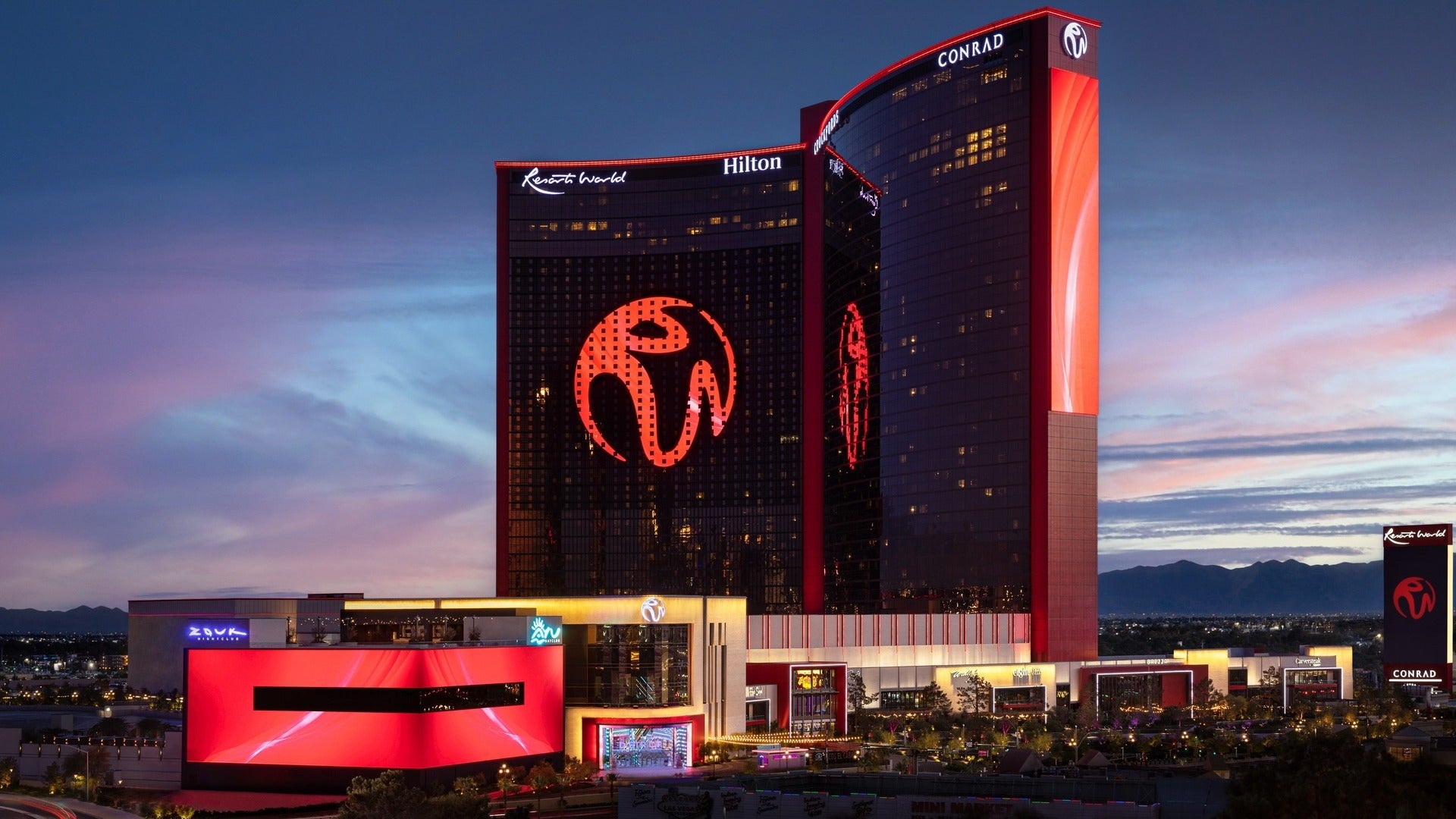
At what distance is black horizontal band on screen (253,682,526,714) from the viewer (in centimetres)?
10550

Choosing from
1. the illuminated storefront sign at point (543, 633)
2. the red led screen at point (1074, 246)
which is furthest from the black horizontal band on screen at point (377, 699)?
the red led screen at point (1074, 246)

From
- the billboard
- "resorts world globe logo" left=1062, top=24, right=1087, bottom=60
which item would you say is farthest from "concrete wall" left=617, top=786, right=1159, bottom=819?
the billboard

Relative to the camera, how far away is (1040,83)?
581 feet

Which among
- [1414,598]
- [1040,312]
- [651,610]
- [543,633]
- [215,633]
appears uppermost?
[1040,312]

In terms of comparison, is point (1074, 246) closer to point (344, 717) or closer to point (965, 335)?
point (965, 335)

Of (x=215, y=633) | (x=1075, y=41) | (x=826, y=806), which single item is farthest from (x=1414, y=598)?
(x=215, y=633)

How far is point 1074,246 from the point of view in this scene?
177 m

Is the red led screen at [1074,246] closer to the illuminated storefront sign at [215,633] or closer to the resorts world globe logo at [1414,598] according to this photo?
the resorts world globe logo at [1414,598]

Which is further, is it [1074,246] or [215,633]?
[1074,246]

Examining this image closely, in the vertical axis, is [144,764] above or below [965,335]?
below

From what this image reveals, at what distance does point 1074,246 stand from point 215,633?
103 m

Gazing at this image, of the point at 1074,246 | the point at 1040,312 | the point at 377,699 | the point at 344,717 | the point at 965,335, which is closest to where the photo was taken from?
the point at 377,699

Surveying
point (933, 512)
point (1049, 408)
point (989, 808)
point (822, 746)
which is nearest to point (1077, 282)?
point (1049, 408)

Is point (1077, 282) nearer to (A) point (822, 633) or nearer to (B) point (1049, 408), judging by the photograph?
(B) point (1049, 408)
